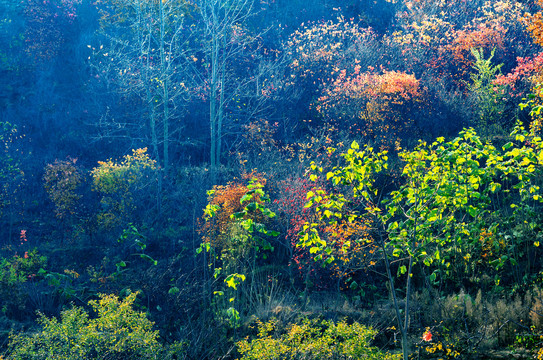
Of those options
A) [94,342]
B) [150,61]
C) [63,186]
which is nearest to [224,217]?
[94,342]

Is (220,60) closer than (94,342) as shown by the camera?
No

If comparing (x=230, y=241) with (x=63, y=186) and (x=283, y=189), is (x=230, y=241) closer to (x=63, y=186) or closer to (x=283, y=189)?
(x=283, y=189)

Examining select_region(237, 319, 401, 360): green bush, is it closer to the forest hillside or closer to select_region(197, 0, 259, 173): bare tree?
the forest hillside

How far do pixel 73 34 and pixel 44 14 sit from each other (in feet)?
3.90

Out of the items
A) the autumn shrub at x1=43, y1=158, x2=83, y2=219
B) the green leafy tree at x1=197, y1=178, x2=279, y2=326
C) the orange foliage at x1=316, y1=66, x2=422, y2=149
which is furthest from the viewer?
the orange foliage at x1=316, y1=66, x2=422, y2=149

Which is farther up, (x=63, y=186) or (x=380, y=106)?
(x=380, y=106)

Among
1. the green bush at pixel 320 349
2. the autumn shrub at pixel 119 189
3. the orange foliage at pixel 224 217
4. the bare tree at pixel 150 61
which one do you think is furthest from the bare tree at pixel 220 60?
the green bush at pixel 320 349

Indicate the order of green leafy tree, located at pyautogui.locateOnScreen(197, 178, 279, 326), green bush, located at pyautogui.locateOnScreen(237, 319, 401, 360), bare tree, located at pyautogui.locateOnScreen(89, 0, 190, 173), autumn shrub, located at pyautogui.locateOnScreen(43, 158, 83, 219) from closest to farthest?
1. green bush, located at pyautogui.locateOnScreen(237, 319, 401, 360)
2. green leafy tree, located at pyautogui.locateOnScreen(197, 178, 279, 326)
3. autumn shrub, located at pyautogui.locateOnScreen(43, 158, 83, 219)
4. bare tree, located at pyautogui.locateOnScreen(89, 0, 190, 173)

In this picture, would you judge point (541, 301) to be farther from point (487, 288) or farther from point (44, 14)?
point (44, 14)

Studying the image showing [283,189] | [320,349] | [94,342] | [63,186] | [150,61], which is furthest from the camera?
[150,61]

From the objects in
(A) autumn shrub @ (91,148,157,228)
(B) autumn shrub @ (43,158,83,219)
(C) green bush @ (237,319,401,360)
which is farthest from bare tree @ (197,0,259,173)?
(C) green bush @ (237,319,401,360)

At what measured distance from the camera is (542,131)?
9.95 meters

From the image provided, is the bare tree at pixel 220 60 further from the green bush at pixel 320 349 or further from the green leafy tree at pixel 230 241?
the green bush at pixel 320 349

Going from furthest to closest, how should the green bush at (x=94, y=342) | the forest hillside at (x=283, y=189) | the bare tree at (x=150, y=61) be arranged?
the bare tree at (x=150, y=61) < the forest hillside at (x=283, y=189) < the green bush at (x=94, y=342)
